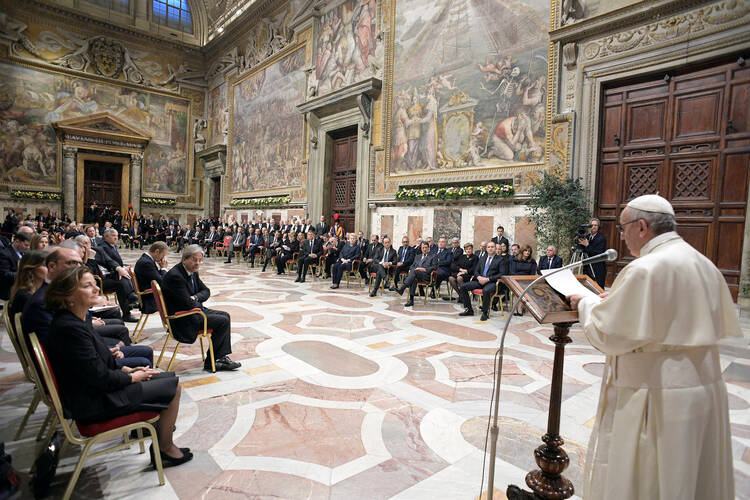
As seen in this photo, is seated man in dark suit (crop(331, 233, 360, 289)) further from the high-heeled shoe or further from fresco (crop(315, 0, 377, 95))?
the high-heeled shoe

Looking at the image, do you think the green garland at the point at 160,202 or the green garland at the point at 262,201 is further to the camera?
the green garland at the point at 160,202

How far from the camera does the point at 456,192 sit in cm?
1038

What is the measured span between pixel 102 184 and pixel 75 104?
4.13 m

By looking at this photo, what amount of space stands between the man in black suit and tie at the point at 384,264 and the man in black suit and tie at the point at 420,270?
20.2 inches

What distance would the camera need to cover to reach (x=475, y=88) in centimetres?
1014

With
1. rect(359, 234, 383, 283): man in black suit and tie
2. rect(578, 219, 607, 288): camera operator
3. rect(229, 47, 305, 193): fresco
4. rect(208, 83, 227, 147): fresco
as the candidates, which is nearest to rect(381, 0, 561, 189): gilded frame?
rect(578, 219, 607, 288): camera operator

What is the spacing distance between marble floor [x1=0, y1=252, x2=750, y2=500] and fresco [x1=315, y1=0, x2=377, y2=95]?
10510 mm

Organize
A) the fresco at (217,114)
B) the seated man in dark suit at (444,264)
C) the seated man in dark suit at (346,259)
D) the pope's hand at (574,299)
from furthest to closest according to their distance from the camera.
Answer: the fresco at (217,114), the seated man in dark suit at (346,259), the seated man in dark suit at (444,264), the pope's hand at (574,299)

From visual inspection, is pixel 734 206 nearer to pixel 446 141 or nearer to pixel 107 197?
pixel 446 141

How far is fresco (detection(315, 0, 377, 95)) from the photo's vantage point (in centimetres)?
1312

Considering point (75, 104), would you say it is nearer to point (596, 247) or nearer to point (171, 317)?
point (171, 317)

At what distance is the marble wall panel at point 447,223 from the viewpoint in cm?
1069

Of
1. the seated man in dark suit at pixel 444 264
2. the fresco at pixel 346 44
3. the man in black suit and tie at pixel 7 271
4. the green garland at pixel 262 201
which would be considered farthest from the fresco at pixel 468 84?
the man in black suit and tie at pixel 7 271

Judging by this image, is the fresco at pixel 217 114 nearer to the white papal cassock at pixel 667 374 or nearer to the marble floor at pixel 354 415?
the marble floor at pixel 354 415
